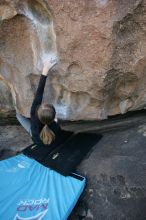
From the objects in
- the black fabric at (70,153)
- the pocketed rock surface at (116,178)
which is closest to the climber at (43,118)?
the black fabric at (70,153)

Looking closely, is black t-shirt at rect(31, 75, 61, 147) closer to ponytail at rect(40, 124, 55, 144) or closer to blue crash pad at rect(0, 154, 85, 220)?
ponytail at rect(40, 124, 55, 144)

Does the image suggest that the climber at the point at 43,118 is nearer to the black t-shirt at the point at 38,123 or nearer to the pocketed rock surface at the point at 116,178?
the black t-shirt at the point at 38,123

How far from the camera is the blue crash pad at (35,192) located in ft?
8.11

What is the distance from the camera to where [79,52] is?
2.67 m

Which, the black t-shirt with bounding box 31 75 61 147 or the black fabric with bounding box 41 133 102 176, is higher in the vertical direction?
the black t-shirt with bounding box 31 75 61 147

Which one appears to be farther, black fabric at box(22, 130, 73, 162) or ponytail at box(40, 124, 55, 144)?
black fabric at box(22, 130, 73, 162)

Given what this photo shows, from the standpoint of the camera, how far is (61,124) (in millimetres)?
3277

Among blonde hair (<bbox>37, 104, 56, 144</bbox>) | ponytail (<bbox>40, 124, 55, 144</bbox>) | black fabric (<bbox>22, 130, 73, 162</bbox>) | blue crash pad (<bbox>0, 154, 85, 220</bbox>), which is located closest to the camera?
blue crash pad (<bbox>0, 154, 85, 220</bbox>)

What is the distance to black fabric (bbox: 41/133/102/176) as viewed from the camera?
278 cm

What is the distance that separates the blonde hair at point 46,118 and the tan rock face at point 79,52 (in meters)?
0.26

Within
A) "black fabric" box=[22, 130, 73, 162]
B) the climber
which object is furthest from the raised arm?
"black fabric" box=[22, 130, 73, 162]

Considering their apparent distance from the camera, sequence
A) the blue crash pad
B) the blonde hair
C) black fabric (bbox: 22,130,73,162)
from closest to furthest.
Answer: the blue crash pad → the blonde hair → black fabric (bbox: 22,130,73,162)

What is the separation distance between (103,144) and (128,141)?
8.1 inches

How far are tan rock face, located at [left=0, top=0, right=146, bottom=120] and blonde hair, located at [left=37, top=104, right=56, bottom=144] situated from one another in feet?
0.85
